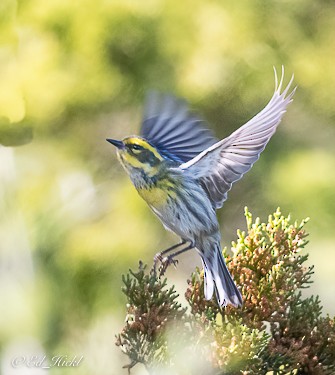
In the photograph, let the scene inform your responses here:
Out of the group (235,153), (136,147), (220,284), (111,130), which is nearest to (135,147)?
(136,147)

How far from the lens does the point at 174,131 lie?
110 centimetres

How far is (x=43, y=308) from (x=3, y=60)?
39.9 inches

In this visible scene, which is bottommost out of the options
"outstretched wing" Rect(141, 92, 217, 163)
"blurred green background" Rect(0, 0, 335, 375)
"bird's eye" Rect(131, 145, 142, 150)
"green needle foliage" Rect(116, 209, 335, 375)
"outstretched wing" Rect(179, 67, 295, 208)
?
"green needle foliage" Rect(116, 209, 335, 375)

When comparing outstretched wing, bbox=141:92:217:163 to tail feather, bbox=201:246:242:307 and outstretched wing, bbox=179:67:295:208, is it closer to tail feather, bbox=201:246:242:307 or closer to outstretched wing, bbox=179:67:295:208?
outstretched wing, bbox=179:67:295:208

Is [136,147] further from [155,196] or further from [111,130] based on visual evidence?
[111,130]

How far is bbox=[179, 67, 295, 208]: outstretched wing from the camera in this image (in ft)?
3.10

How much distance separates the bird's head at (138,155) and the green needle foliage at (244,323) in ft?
0.53

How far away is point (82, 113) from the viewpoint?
343 centimetres

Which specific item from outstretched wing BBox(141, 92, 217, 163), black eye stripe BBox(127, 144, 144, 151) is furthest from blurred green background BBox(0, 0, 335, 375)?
black eye stripe BBox(127, 144, 144, 151)

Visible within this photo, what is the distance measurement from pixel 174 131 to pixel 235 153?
15cm

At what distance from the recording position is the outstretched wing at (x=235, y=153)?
0.95m

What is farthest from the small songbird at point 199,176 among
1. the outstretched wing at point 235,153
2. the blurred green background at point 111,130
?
the blurred green background at point 111,130

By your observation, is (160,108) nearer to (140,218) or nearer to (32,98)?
(140,218)

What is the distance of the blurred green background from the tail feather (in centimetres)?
212
